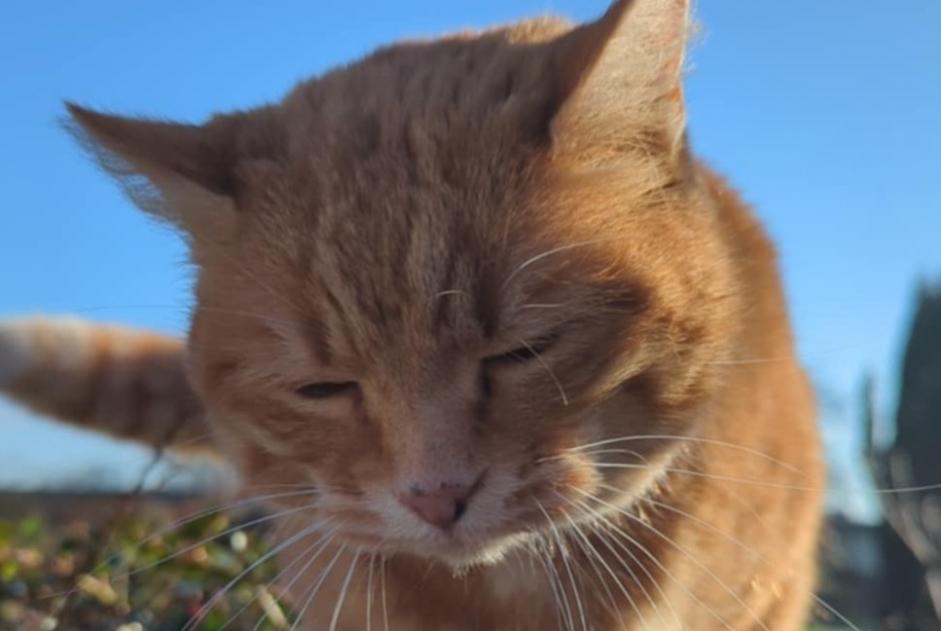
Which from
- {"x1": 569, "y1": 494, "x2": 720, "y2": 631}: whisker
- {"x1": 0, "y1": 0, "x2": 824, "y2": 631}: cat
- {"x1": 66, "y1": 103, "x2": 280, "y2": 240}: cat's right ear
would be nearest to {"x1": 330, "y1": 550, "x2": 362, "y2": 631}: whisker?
{"x1": 0, "y1": 0, "x2": 824, "y2": 631}: cat

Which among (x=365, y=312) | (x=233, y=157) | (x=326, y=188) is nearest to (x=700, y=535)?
(x=365, y=312)

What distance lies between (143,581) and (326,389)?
982 millimetres

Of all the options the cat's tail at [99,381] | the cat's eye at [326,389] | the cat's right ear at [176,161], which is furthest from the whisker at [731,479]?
the cat's tail at [99,381]

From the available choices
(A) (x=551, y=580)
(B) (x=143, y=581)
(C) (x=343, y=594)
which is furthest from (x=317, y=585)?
(B) (x=143, y=581)

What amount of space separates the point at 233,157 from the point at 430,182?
0.34 metres

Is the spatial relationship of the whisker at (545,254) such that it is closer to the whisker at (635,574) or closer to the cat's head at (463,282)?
the cat's head at (463,282)

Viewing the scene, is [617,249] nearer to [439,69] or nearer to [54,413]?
[439,69]

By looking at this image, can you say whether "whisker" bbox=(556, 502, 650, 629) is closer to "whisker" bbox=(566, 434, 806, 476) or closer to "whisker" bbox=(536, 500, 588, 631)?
"whisker" bbox=(536, 500, 588, 631)

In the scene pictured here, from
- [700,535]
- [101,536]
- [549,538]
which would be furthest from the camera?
[101,536]

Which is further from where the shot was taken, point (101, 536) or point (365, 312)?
point (101, 536)

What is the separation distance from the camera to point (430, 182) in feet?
4.18

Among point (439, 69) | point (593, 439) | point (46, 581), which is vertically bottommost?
point (46, 581)

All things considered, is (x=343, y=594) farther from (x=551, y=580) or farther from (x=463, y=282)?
(x=463, y=282)

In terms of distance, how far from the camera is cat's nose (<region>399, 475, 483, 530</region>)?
3.92ft
